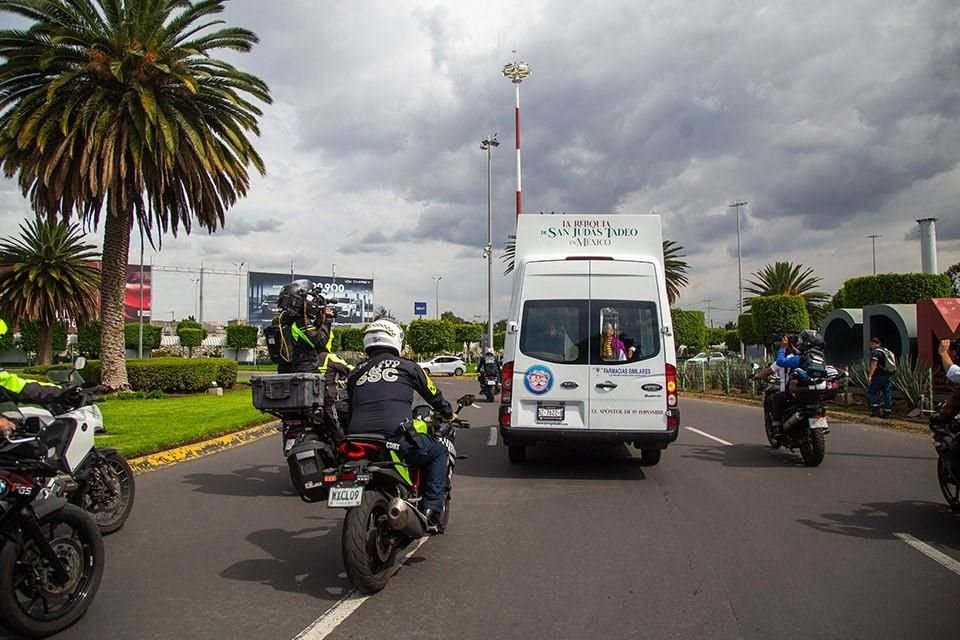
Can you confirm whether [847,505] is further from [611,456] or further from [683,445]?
[683,445]

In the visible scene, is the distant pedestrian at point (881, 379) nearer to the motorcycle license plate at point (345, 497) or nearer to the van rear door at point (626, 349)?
the van rear door at point (626, 349)

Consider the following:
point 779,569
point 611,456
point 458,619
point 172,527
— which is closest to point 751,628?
point 779,569

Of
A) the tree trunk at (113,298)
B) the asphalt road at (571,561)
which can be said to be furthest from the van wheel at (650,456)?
the tree trunk at (113,298)

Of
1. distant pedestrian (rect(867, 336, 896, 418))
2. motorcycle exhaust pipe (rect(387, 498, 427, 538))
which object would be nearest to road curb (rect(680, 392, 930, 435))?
distant pedestrian (rect(867, 336, 896, 418))

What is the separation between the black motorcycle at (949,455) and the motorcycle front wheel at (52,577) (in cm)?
662

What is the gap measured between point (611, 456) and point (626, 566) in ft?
17.2

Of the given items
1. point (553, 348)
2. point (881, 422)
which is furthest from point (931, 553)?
point (881, 422)

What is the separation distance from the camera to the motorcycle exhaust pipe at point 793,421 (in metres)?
9.41

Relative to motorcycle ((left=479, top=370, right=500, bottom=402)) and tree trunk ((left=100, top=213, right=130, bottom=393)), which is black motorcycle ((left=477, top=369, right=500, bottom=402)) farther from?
tree trunk ((left=100, top=213, right=130, bottom=393))

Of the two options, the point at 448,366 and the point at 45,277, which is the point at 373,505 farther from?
the point at 448,366

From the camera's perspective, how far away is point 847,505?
709cm

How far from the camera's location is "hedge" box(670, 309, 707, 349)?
52531mm

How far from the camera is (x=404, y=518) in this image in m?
4.64

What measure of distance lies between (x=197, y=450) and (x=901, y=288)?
18.7 metres
